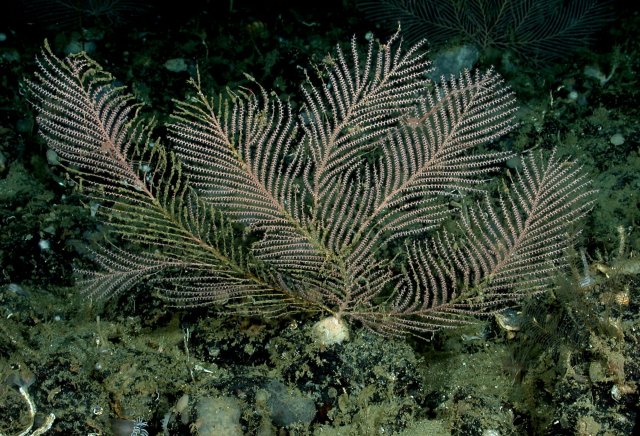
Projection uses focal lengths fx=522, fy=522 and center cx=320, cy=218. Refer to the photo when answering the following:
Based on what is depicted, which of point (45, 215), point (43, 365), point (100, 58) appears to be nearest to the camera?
point (43, 365)

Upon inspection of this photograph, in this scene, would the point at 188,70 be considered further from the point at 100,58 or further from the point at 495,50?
the point at 495,50

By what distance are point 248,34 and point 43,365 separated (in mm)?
3510

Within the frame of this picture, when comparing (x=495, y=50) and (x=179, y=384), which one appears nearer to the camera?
(x=179, y=384)

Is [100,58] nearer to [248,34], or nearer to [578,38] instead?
[248,34]

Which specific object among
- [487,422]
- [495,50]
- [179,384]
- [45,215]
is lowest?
[487,422]

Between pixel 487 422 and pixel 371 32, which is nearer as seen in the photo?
pixel 487 422

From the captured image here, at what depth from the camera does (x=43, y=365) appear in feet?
8.98

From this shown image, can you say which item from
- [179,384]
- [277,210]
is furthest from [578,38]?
[179,384]

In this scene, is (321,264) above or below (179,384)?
above

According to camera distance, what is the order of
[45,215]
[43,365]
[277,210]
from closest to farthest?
1. [43,365]
2. [277,210]
3. [45,215]

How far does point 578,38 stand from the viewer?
178 inches

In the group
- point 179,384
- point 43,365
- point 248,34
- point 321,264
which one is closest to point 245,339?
point 179,384

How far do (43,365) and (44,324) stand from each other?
38cm

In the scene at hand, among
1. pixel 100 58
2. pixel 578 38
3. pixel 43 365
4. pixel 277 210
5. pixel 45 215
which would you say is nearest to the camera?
pixel 43 365
